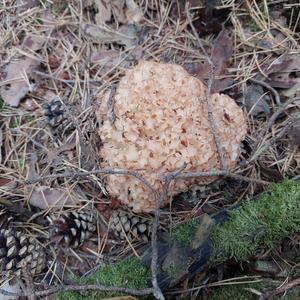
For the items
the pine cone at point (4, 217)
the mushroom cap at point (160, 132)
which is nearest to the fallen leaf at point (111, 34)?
the mushroom cap at point (160, 132)

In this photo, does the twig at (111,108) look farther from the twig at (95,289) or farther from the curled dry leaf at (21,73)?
the twig at (95,289)

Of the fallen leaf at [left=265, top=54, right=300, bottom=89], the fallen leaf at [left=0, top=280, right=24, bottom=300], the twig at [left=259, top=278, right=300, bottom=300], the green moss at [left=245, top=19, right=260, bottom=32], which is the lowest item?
the fallen leaf at [left=0, top=280, right=24, bottom=300]

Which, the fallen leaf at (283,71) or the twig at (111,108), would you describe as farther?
the fallen leaf at (283,71)

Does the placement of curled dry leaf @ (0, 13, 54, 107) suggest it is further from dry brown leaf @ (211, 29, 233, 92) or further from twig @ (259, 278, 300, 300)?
twig @ (259, 278, 300, 300)

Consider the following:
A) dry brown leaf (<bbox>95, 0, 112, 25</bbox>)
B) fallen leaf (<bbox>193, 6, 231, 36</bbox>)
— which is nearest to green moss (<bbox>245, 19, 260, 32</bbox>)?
fallen leaf (<bbox>193, 6, 231, 36</bbox>)

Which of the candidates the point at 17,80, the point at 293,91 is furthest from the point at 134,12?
the point at 293,91

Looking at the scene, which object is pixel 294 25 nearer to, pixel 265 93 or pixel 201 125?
pixel 265 93
